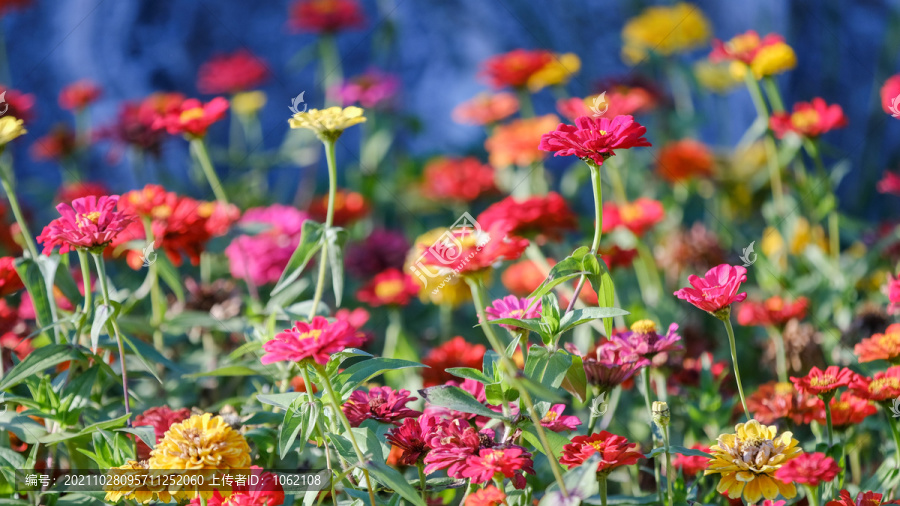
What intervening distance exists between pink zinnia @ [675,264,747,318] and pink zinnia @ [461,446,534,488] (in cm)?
23

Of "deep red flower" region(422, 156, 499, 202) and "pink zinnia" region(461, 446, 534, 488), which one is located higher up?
"pink zinnia" region(461, 446, 534, 488)

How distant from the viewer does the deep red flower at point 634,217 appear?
51.9 inches

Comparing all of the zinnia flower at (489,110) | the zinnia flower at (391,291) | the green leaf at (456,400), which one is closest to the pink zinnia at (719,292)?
the green leaf at (456,400)

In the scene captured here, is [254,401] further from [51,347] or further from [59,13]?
[59,13]

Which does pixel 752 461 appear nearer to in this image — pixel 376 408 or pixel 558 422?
pixel 558 422

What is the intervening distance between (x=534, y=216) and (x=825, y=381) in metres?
0.46

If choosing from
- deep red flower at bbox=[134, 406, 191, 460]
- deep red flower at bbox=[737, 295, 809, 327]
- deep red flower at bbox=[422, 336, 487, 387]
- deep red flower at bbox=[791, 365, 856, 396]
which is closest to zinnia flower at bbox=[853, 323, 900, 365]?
deep red flower at bbox=[791, 365, 856, 396]

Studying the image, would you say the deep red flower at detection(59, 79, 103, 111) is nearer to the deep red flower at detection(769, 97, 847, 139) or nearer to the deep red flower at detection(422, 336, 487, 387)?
the deep red flower at detection(422, 336, 487, 387)

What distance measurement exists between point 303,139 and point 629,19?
3.85 feet

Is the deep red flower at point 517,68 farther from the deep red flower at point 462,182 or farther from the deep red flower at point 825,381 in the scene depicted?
the deep red flower at point 825,381

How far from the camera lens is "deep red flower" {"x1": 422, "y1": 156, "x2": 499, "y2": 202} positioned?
1687mm

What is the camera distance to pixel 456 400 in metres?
0.75

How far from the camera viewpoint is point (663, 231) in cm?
180

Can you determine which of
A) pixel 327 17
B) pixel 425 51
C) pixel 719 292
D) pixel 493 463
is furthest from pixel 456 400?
pixel 425 51
